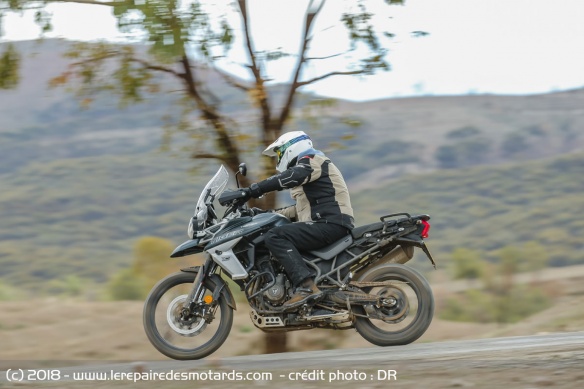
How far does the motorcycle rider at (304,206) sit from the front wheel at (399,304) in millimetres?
560

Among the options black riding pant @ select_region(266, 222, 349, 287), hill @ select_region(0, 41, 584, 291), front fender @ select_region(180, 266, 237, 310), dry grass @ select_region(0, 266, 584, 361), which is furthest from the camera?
hill @ select_region(0, 41, 584, 291)

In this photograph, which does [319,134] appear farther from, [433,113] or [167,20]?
[433,113]

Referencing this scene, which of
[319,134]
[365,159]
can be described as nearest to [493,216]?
[365,159]

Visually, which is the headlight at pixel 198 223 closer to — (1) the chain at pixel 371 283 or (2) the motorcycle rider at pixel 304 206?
(2) the motorcycle rider at pixel 304 206

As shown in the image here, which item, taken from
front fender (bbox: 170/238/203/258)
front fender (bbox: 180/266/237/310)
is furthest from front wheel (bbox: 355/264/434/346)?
front fender (bbox: 170/238/203/258)

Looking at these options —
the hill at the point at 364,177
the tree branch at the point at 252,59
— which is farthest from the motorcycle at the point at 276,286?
the hill at the point at 364,177

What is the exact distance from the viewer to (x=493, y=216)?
154 ft

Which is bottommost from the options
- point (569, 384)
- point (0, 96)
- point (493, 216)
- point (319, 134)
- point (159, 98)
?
point (0, 96)

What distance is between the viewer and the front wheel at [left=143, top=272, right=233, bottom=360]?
29.6 feet

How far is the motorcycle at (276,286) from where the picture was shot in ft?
29.2

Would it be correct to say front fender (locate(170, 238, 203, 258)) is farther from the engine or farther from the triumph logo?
the engine

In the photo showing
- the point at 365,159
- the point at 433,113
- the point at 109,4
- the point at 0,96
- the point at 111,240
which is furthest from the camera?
the point at 0,96

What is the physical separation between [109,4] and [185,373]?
5.83 m

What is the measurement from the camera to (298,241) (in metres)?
8.93
